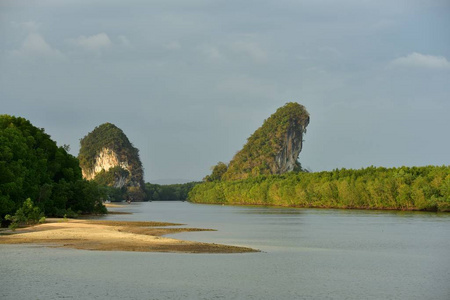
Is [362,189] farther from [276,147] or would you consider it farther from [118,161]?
[118,161]

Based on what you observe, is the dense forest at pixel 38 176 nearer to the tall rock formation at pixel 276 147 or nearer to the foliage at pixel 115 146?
the tall rock formation at pixel 276 147

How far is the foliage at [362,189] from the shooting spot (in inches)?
3063

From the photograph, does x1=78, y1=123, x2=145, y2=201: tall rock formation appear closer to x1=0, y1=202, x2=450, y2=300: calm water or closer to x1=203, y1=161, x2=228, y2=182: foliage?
x1=203, y1=161, x2=228, y2=182: foliage

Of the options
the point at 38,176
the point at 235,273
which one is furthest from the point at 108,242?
the point at 38,176

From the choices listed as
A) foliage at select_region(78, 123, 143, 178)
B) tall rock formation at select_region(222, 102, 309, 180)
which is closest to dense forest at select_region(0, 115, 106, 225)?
tall rock formation at select_region(222, 102, 309, 180)

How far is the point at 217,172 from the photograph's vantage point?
195m

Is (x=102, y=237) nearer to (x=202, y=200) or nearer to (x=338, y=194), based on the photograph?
(x=338, y=194)

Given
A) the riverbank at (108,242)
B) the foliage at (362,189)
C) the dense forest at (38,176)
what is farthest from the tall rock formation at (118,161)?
the riverbank at (108,242)

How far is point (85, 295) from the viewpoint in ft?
54.6

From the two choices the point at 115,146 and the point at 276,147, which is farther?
the point at 115,146

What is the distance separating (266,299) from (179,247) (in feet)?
38.4

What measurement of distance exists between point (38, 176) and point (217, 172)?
476 ft

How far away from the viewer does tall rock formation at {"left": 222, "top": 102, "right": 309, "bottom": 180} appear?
179 meters

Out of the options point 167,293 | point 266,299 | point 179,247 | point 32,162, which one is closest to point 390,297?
point 266,299
